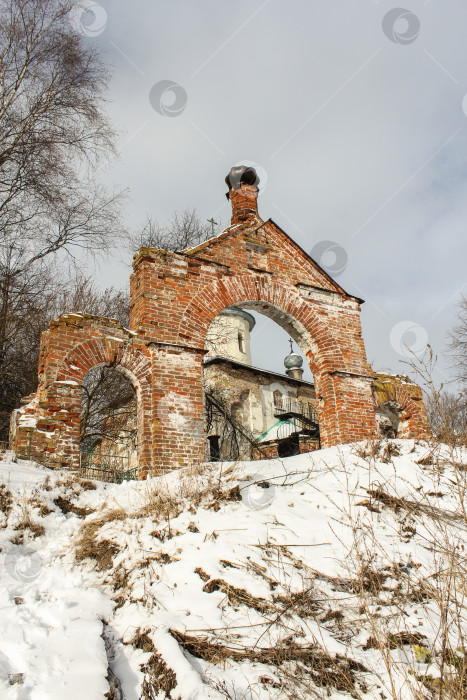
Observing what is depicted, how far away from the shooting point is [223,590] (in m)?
→ 4.05

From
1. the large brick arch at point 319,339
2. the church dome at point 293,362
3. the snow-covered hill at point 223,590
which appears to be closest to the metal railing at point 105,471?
the snow-covered hill at point 223,590

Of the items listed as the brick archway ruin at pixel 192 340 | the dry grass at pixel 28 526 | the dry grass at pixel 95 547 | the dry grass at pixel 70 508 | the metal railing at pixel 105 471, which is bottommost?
the dry grass at pixel 95 547

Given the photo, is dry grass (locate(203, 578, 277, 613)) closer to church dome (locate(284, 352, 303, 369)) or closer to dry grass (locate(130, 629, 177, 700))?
dry grass (locate(130, 629, 177, 700))

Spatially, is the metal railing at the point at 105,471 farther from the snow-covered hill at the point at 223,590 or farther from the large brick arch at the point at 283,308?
the large brick arch at the point at 283,308

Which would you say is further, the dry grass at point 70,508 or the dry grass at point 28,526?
Result: the dry grass at point 70,508

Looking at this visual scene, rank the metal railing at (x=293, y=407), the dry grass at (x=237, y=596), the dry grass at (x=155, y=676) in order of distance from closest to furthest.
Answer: the dry grass at (x=155, y=676)
the dry grass at (x=237, y=596)
the metal railing at (x=293, y=407)

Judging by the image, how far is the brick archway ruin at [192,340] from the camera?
7.91 meters

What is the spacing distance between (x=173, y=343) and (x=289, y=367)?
29.1m

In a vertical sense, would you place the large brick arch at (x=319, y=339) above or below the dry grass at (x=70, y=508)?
above

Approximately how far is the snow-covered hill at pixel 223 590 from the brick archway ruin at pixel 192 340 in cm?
154

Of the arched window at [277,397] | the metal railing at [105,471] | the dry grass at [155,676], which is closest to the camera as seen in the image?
the dry grass at [155,676]

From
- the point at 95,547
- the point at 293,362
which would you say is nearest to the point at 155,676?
the point at 95,547

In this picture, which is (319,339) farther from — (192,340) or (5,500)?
(5,500)

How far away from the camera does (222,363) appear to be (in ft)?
85.5
